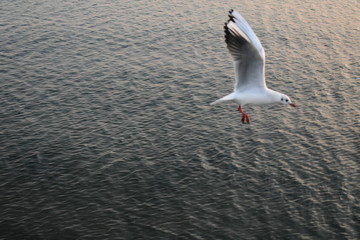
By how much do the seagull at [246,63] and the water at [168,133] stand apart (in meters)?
22.1

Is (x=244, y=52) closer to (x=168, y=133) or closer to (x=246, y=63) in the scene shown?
(x=246, y=63)

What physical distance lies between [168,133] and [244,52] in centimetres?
3342

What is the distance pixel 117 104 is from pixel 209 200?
18768 mm

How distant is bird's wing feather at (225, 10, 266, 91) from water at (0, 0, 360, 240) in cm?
2287

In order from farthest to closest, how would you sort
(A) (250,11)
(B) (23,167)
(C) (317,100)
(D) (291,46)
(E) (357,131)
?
(A) (250,11), (D) (291,46), (C) (317,100), (E) (357,131), (B) (23,167)

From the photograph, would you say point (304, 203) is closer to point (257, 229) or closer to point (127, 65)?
point (257, 229)

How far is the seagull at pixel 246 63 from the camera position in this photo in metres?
25.9

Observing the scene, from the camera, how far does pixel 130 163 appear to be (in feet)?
185

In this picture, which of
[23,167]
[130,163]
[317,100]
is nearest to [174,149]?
[130,163]

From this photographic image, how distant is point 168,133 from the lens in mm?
60375

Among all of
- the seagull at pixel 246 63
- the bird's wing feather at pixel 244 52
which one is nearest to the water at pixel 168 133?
the seagull at pixel 246 63

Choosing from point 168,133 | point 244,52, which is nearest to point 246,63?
point 244,52

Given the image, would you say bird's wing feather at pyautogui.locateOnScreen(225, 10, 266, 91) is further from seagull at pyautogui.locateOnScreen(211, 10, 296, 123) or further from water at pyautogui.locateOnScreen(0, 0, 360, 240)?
water at pyautogui.locateOnScreen(0, 0, 360, 240)

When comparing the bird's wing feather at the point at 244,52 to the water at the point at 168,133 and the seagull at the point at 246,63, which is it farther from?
the water at the point at 168,133
